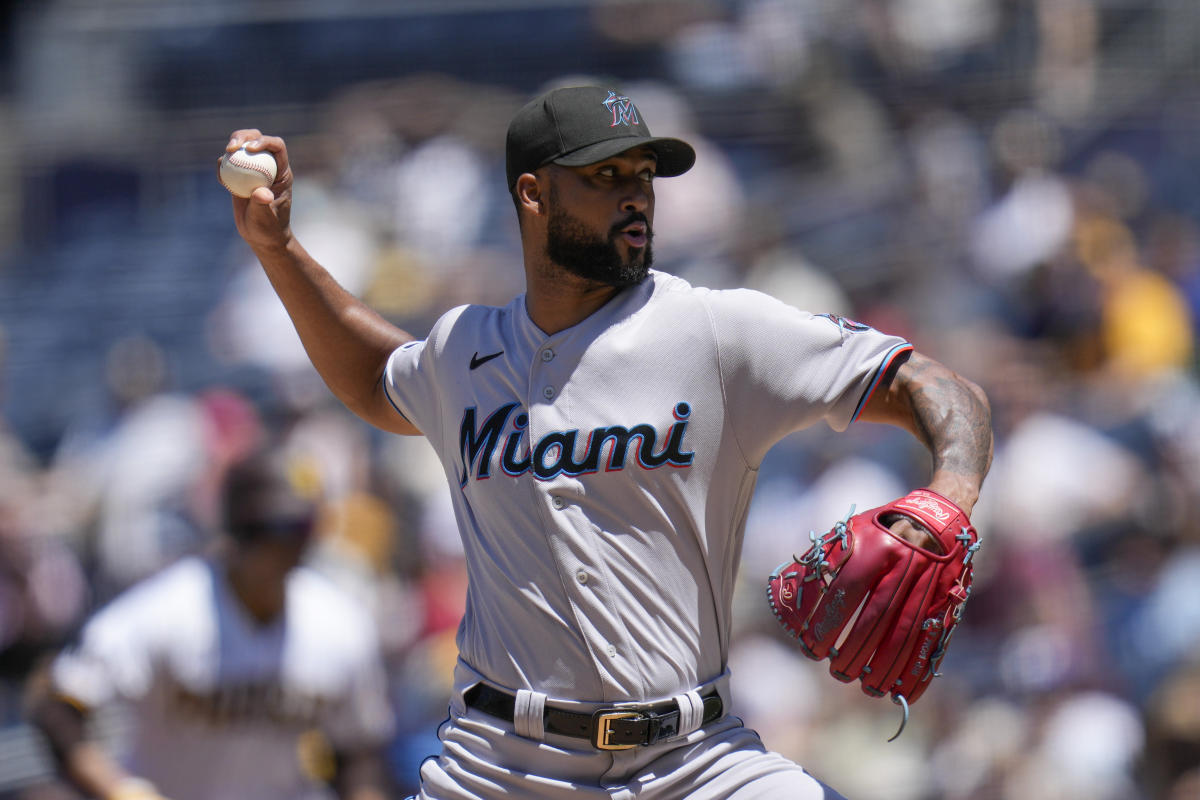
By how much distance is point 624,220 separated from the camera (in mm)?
2688

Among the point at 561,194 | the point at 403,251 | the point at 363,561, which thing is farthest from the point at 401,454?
the point at 561,194

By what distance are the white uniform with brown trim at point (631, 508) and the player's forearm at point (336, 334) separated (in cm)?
45

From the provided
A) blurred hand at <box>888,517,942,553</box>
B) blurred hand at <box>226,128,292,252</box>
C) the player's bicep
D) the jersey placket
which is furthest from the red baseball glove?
blurred hand at <box>226,128,292,252</box>

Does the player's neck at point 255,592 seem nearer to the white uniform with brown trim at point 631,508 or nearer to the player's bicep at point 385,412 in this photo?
the player's bicep at point 385,412

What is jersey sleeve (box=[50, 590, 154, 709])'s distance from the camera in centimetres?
385

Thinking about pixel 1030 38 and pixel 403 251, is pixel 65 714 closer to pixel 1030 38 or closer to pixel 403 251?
pixel 403 251

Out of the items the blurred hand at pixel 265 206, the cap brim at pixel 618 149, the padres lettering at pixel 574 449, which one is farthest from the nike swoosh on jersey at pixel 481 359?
the blurred hand at pixel 265 206

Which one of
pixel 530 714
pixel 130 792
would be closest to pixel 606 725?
pixel 530 714

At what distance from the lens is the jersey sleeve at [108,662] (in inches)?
152

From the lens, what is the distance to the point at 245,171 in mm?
3006

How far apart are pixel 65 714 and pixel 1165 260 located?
6.14 m

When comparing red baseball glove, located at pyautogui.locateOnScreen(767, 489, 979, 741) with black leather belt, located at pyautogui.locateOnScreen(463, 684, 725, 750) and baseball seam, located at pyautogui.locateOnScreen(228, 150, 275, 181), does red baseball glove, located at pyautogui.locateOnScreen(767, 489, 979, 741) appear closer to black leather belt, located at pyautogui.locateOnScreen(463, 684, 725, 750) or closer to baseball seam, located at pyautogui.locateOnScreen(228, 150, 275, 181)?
black leather belt, located at pyautogui.locateOnScreen(463, 684, 725, 750)

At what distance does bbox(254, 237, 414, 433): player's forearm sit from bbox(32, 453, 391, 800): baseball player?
1.12m

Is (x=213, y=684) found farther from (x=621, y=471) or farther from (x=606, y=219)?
(x=606, y=219)
